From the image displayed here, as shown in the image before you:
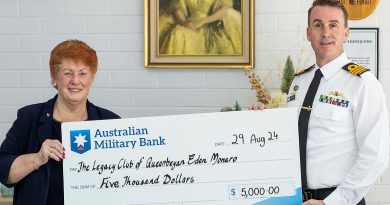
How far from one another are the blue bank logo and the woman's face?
0.14 m

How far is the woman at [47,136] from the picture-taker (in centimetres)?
198

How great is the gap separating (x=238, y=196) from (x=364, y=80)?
0.68 meters

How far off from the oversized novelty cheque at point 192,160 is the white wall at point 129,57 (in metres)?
1.15

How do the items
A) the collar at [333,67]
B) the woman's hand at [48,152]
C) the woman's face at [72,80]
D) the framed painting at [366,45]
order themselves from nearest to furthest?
1. the woman's hand at [48,152]
2. the woman's face at [72,80]
3. the collar at [333,67]
4. the framed painting at [366,45]

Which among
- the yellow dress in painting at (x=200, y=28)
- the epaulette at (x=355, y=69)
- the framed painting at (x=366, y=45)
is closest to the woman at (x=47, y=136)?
the epaulette at (x=355, y=69)

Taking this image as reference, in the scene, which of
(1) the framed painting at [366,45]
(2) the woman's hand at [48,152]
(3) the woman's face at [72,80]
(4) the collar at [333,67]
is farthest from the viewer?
(1) the framed painting at [366,45]

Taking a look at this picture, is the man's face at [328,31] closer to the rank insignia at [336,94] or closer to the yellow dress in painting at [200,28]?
the rank insignia at [336,94]

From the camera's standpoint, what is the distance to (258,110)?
209 cm

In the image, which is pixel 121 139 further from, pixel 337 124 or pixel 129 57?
pixel 129 57

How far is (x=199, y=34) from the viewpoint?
10.5 ft

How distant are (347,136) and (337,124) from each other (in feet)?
0.20

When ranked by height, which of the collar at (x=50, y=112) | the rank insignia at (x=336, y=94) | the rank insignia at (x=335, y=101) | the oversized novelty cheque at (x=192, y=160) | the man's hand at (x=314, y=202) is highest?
the rank insignia at (x=336, y=94)

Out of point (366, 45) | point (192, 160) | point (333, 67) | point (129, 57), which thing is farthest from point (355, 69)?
point (129, 57)

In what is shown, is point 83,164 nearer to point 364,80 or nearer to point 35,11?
point 364,80
